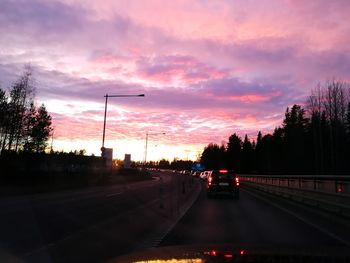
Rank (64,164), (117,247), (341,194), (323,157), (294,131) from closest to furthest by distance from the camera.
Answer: (117,247) < (341,194) < (64,164) < (323,157) < (294,131)

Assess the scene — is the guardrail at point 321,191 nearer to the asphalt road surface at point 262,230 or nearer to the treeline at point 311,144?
the asphalt road surface at point 262,230

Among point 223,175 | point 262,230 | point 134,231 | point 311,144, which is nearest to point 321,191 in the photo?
point 262,230

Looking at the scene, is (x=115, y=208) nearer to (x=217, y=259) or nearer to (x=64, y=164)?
(x=217, y=259)

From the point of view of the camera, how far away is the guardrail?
19891 mm

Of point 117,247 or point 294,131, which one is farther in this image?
point 294,131

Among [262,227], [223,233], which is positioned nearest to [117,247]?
[223,233]

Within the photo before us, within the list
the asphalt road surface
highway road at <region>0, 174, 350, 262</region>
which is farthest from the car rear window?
the asphalt road surface

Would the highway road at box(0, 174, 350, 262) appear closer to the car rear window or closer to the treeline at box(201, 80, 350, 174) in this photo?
the car rear window

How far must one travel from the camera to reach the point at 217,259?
558cm

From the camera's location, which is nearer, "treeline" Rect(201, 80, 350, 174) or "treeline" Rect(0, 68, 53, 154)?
"treeline" Rect(0, 68, 53, 154)

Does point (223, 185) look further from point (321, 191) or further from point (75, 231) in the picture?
point (75, 231)

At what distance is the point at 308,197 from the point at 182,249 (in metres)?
20.8

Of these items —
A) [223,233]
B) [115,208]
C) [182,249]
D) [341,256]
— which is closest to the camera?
[341,256]

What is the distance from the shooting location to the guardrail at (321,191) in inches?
783
